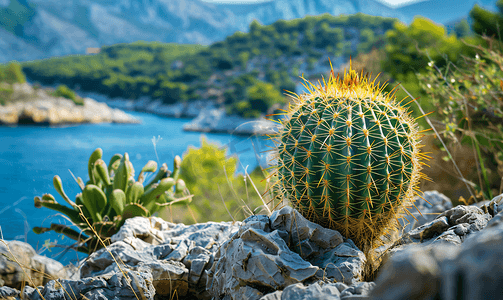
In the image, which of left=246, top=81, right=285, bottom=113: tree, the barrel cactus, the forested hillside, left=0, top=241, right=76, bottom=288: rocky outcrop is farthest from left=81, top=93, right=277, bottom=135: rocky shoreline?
the barrel cactus

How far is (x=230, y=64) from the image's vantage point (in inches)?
2329

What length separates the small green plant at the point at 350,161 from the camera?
1.89 m

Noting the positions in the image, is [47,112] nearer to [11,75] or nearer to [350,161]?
[11,75]

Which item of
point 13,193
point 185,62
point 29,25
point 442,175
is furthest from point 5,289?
point 29,25

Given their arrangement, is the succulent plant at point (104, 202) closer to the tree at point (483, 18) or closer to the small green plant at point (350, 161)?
the small green plant at point (350, 161)

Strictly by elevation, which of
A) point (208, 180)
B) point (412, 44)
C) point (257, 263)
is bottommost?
point (208, 180)

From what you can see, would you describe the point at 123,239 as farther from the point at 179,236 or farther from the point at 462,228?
the point at 462,228

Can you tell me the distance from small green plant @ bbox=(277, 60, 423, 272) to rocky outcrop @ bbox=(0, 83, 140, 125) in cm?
2256

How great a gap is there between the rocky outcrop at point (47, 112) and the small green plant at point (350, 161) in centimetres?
2256

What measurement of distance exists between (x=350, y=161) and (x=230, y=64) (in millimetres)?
59490

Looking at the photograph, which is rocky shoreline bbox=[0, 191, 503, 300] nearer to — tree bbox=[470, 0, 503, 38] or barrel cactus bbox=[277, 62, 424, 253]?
barrel cactus bbox=[277, 62, 424, 253]

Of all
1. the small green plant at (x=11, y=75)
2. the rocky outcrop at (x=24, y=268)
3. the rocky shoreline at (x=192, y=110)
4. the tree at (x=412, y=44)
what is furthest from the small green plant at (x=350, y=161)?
the small green plant at (x=11, y=75)

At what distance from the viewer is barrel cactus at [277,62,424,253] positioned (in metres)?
1.89

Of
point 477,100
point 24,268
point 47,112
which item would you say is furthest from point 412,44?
point 47,112
